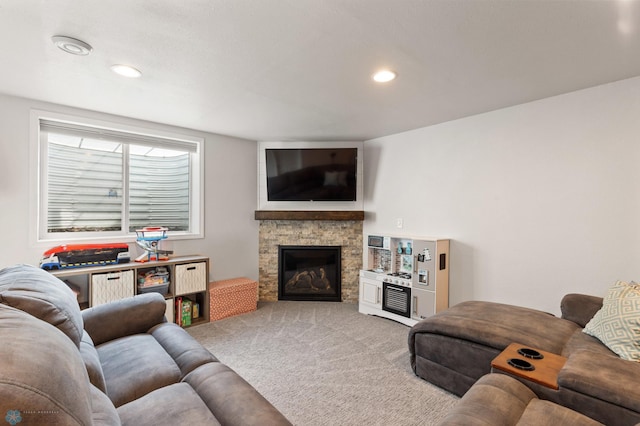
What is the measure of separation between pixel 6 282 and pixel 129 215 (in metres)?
2.49

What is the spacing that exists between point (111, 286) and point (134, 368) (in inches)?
73.4

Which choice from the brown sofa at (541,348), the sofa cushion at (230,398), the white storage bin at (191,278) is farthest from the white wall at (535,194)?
the sofa cushion at (230,398)

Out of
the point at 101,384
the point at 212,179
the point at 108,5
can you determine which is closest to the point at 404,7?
the point at 108,5

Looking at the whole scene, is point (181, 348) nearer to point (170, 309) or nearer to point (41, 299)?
point (41, 299)

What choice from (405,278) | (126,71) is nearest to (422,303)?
(405,278)

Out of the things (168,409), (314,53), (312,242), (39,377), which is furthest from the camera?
(312,242)

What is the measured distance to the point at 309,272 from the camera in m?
4.69

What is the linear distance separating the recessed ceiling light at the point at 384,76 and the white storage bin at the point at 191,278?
279 cm

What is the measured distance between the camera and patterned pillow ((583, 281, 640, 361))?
1813 mm

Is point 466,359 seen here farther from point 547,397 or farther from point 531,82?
point 531,82

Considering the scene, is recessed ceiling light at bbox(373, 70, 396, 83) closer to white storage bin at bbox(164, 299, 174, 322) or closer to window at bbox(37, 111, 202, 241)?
window at bbox(37, 111, 202, 241)

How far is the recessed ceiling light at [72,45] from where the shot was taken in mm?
1885

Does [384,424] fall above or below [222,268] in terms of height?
below

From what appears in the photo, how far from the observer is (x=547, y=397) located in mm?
1583
